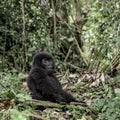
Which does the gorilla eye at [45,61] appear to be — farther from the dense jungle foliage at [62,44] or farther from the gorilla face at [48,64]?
the dense jungle foliage at [62,44]

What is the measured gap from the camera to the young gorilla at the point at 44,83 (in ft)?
19.3

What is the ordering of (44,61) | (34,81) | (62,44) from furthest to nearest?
(62,44), (44,61), (34,81)

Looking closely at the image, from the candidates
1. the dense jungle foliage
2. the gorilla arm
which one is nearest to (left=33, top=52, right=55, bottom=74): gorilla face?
the gorilla arm

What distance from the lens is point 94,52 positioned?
8.41 meters

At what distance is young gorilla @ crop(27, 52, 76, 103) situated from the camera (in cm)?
589

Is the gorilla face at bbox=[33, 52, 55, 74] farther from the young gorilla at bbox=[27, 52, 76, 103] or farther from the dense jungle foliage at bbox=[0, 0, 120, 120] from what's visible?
the dense jungle foliage at bbox=[0, 0, 120, 120]

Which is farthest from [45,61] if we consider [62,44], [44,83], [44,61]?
[62,44]

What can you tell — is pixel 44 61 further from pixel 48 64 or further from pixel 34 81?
pixel 34 81

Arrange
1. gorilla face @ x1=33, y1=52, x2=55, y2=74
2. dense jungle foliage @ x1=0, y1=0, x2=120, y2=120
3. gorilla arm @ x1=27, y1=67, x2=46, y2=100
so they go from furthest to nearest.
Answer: dense jungle foliage @ x1=0, y1=0, x2=120, y2=120 → gorilla face @ x1=33, y1=52, x2=55, y2=74 → gorilla arm @ x1=27, y1=67, x2=46, y2=100

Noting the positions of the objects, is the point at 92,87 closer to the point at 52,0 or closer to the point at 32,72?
the point at 32,72

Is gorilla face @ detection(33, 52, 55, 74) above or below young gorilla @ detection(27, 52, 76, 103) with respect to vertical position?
above

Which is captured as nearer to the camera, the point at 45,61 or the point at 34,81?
the point at 34,81

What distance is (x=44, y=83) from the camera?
233 inches

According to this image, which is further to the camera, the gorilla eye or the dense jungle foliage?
the dense jungle foliage
